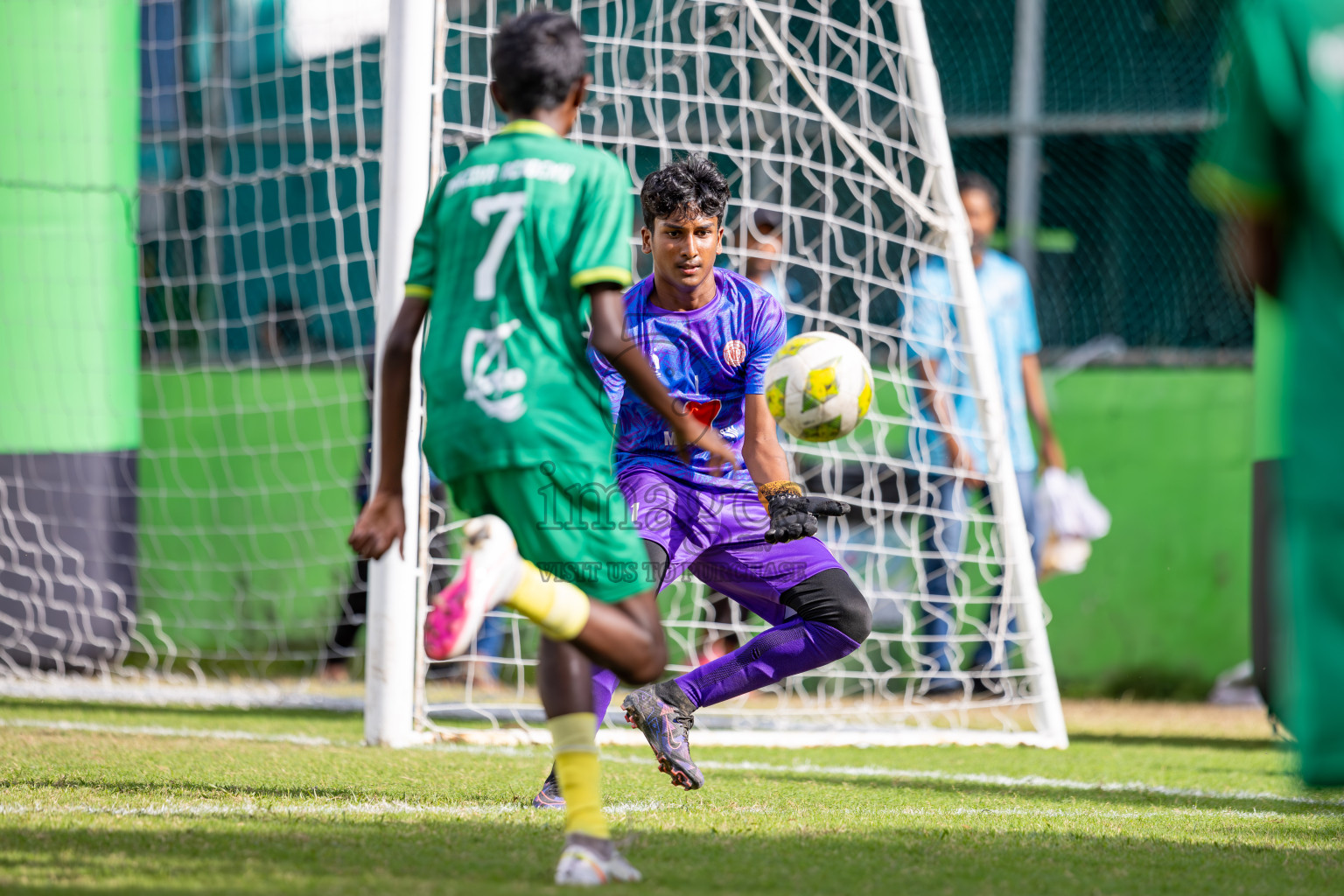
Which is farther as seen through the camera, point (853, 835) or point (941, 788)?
point (941, 788)

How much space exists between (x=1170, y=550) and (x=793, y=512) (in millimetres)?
5123

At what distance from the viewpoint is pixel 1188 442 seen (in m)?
8.12

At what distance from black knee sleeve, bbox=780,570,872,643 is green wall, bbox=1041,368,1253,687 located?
4166mm

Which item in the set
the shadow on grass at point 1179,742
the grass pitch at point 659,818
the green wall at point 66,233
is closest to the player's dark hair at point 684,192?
the grass pitch at point 659,818

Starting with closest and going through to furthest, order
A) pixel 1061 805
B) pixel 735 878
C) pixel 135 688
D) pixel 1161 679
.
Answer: pixel 735 878
pixel 1061 805
pixel 135 688
pixel 1161 679

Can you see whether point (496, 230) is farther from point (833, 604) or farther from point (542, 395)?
point (833, 604)

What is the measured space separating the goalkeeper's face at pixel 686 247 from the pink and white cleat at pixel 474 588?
1.51 metres

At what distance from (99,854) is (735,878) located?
Answer: 1330 mm

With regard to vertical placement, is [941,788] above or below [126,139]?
below

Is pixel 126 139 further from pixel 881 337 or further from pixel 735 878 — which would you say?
pixel 735 878

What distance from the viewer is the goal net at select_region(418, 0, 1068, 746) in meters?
5.93

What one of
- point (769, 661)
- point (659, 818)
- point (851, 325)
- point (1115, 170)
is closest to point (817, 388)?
point (769, 661)

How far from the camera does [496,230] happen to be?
9.58 ft

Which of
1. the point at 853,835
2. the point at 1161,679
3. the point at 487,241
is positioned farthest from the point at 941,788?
the point at 1161,679
